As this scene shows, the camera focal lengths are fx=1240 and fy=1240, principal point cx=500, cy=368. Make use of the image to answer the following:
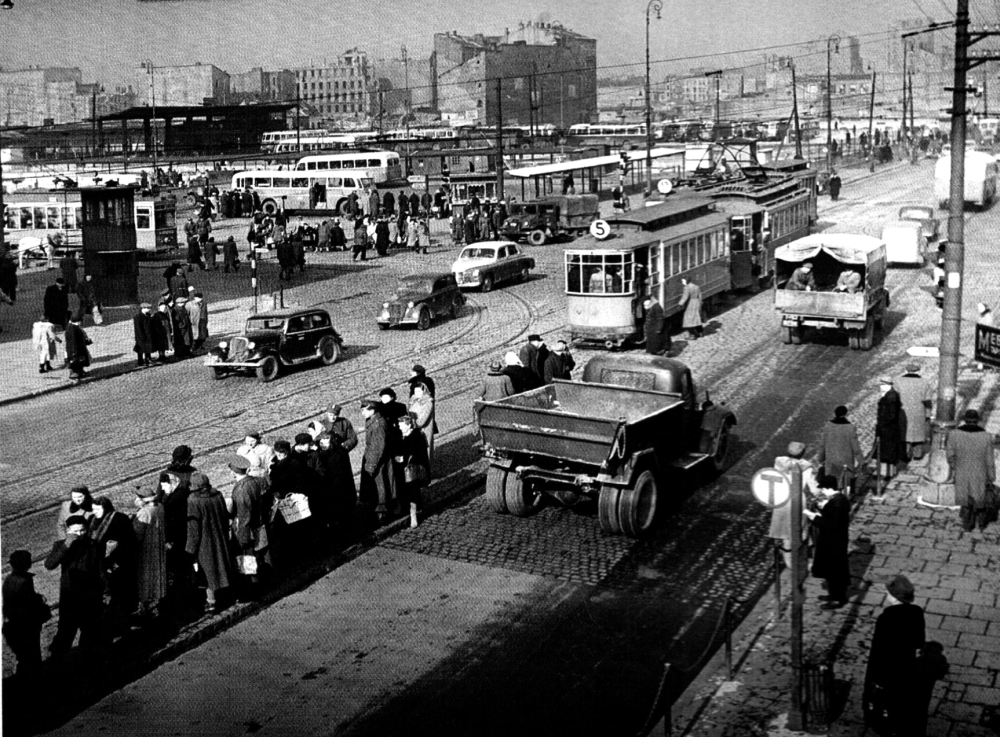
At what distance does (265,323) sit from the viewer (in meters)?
24.1

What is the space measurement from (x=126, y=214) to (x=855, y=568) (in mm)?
25123

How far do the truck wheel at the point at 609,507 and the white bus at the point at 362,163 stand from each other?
47834 mm

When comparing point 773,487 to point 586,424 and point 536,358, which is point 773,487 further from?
point 536,358

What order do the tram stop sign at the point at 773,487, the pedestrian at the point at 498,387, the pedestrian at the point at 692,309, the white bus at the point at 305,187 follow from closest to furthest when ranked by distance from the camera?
the tram stop sign at the point at 773,487 → the pedestrian at the point at 498,387 → the pedestrian at the point at 692,309 → the white bus at the point at 305,187

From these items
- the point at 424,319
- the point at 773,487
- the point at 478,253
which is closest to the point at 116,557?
the point at 773,487

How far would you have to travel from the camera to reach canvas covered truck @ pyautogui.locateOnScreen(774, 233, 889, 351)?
2406 cm

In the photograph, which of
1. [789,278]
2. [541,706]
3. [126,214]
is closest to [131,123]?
[126,214]

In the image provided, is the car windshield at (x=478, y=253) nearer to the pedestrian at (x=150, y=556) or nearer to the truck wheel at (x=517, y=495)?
the truck wheel at (x=517, y=495)

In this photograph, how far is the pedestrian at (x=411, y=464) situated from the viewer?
46.8 feet

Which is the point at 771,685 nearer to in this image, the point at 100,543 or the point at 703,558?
the point at 703,558

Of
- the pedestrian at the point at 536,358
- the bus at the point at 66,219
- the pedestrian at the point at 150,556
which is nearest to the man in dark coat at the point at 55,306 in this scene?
the pedestrian at the point at 536,358

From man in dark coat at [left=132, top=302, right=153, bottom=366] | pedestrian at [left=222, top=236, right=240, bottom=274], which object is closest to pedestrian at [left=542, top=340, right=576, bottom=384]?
man in dark coat at [left=132, top=302, right=153, bottom=366]

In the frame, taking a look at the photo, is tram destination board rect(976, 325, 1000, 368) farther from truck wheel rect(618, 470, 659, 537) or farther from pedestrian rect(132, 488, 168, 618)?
pedestrian rect(132, 488, 168, 618)

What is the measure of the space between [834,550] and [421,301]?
17781mm
